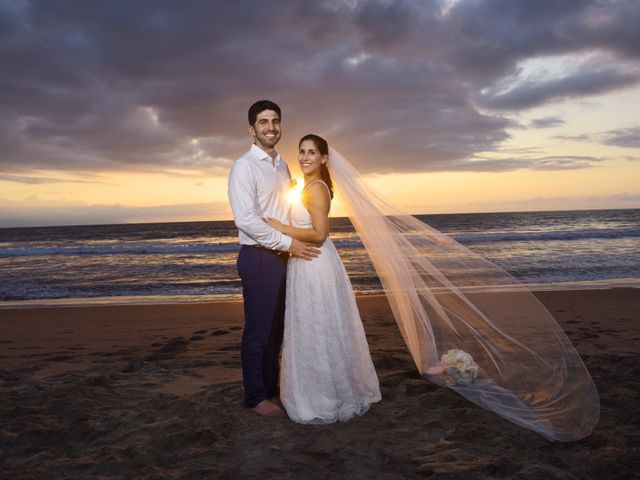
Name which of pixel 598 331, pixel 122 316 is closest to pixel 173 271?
pixel 122 316

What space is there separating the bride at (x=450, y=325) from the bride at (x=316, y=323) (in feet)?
0.03

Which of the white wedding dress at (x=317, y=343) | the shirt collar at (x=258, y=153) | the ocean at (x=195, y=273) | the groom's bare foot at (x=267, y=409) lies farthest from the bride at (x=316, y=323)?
the ocean at (x=195, y=273)

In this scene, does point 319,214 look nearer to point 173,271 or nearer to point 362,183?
point 362,183

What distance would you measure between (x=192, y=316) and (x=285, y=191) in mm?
5153

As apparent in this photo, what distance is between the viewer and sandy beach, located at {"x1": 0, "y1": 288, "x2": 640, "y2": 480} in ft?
9.63

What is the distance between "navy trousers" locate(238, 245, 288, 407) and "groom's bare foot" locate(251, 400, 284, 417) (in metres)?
0.05

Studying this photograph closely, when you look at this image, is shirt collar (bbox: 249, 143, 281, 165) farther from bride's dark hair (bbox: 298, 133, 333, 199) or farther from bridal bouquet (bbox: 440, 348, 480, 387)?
bridal bouquet (bbox: 440, 348, 480, 387)

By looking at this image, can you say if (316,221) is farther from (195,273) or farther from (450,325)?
(195,273)

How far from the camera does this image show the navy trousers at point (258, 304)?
3850 millimetres

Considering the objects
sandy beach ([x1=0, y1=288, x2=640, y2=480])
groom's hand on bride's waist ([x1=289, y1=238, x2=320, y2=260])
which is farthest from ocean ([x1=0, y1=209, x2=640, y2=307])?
groom's hand on bride's waist ([x1=289, y1=238, x2=320, y2=260])

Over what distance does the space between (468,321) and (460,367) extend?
1.26 ft

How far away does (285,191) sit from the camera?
3.99m

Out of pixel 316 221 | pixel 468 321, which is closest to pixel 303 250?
pixel 316 221

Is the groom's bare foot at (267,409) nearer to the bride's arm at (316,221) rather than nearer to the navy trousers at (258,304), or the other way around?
the navy trousers at (258,304)
